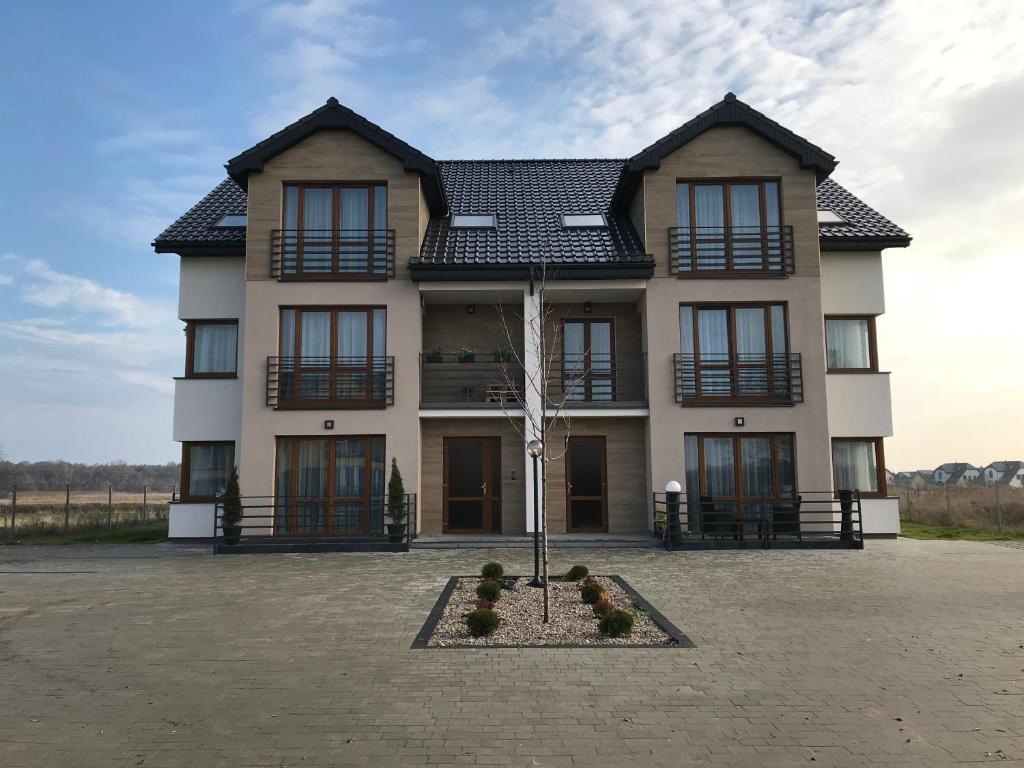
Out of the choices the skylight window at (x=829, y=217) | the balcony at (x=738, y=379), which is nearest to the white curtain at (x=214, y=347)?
the balcony at (x=738, y=379)

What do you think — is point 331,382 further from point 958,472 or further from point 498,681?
point 958,472

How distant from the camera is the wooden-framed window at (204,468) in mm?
15148

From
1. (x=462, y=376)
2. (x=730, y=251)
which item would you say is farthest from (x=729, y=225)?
Answer: (x=462, y=376)

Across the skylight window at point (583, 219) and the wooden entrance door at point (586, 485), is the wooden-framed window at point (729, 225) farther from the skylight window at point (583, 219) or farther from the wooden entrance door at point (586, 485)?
the wooden entrance door at point (586, 485)

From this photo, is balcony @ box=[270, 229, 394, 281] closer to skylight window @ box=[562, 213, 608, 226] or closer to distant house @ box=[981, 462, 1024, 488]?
skylight window @ box=[562, 213, 608, 226]

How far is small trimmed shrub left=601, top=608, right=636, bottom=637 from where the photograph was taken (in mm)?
A: 6703

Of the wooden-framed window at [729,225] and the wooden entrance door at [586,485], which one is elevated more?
the wooden-framed window at [729,225]

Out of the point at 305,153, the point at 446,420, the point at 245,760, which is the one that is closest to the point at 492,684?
the point at 245,760

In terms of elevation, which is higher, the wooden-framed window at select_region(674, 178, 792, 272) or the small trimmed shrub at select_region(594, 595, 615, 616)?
the wooden-framed window at select_region(674, 178, 792, 272)

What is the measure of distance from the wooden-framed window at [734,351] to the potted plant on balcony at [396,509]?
20.5 ft

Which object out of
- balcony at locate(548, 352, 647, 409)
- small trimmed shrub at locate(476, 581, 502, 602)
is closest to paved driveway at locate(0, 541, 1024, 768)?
small trimmed shrub at locate(476, 581, 502, 602)

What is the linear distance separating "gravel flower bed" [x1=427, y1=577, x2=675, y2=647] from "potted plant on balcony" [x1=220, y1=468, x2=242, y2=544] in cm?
613

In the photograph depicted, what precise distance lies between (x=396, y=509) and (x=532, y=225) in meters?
7.54

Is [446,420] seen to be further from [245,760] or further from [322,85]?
[245,760]
